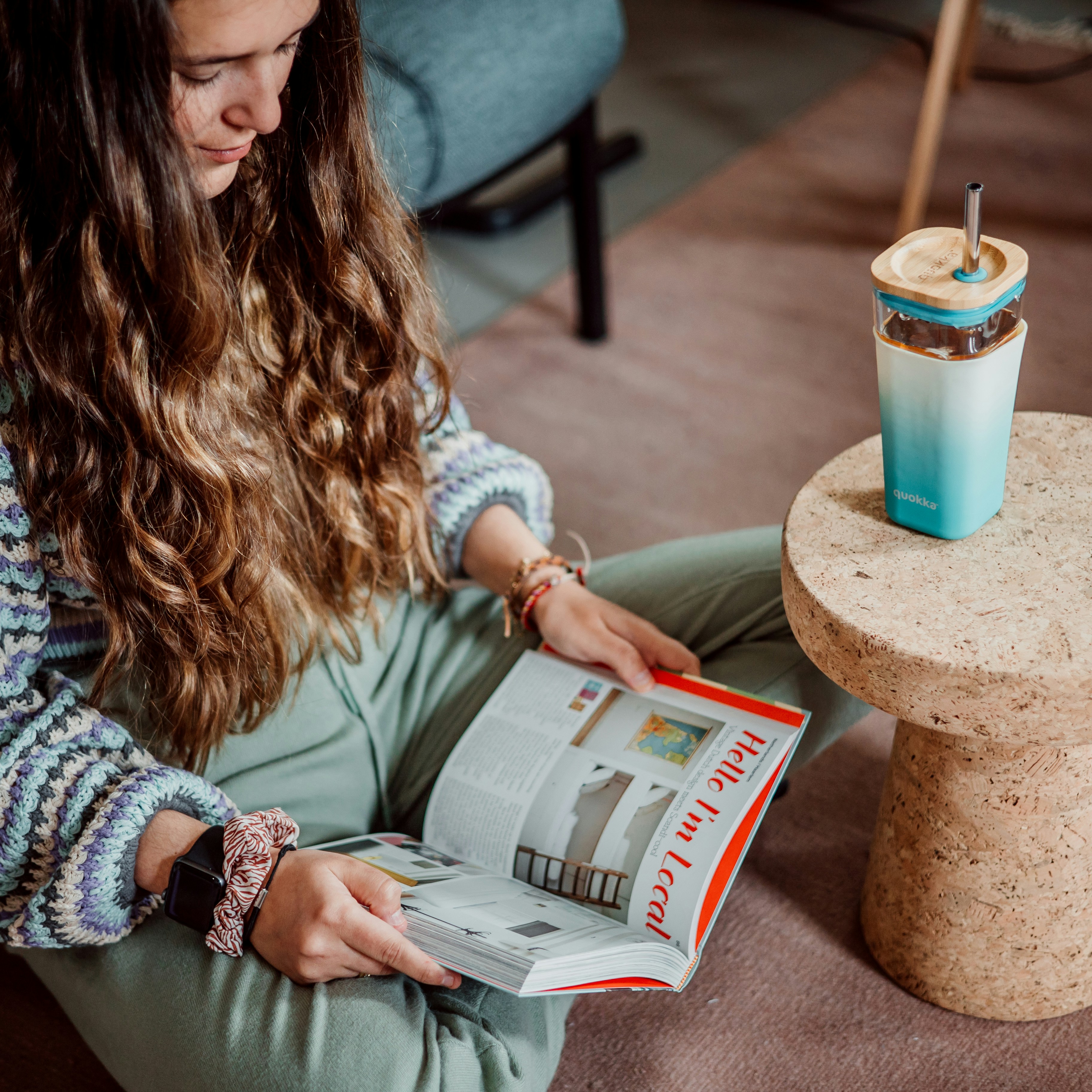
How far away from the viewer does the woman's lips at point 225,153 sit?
69 centimetres

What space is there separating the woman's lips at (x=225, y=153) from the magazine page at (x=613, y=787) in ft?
1.42

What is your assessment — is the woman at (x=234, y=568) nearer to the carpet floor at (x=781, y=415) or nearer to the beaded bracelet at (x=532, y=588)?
the beaded bracelet at (x=532, y=588)

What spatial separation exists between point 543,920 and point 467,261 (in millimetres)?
1474

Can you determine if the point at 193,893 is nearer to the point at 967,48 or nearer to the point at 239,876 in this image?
Result: the point at 239,876

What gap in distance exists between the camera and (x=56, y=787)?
71cm

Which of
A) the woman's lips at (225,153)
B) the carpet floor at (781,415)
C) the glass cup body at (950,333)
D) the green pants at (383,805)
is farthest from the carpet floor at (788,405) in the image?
the woman's lips at (225,153)

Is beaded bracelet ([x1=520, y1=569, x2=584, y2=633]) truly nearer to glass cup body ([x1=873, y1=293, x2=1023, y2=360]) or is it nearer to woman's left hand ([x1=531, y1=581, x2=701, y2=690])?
Answer: woman's left hand ([x1=531, y1=581, x2=701, y2=690])

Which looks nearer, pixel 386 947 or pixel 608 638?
pixel 386 947

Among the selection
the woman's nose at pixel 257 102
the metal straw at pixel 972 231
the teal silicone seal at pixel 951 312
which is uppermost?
the woman's nose at pixel 257 102

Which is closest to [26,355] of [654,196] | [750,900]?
[750,900]

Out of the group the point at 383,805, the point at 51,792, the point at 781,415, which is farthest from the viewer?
the point at 781,415

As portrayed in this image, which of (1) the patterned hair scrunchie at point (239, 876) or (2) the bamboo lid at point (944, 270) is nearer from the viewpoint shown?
(2) the bamboo lid at point (944, 270)

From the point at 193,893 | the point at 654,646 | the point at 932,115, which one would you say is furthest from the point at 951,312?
the point at 932,115

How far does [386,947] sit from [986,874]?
15.9 inches
